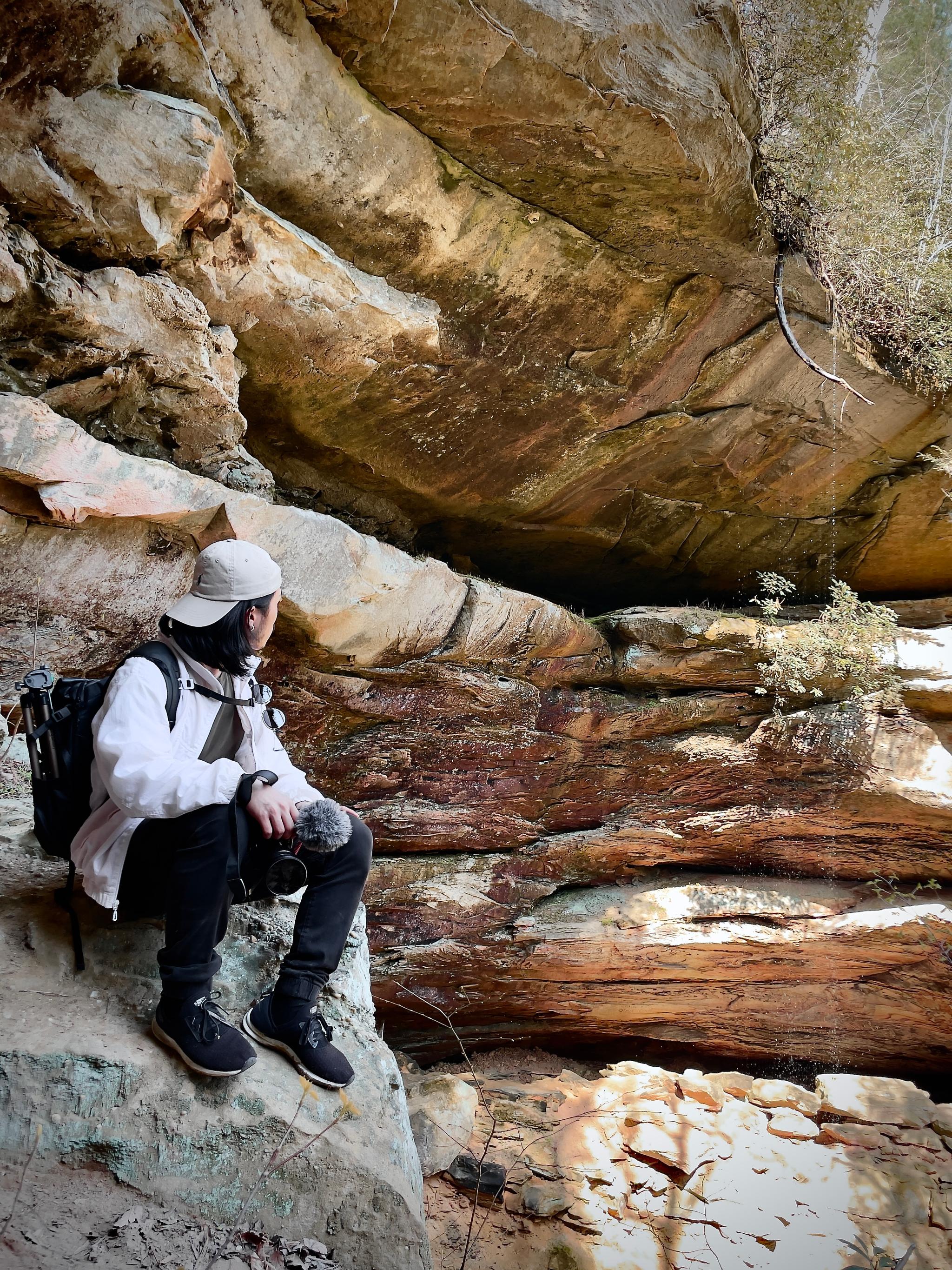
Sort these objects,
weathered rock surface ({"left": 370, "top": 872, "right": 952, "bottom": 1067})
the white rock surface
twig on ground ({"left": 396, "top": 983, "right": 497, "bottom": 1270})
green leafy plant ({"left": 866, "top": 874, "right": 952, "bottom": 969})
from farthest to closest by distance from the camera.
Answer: weathered rock surface ({"left": 370, "top": 872, "right": 952, "bottom": 1067}) → green leafy plant ({"left": 866, "top": 874, "right": 952, "bottom": 969}) → the white rock surface → twig on ground ({"left": 396, "top": 983, "right": 497, "bottom": 1270})

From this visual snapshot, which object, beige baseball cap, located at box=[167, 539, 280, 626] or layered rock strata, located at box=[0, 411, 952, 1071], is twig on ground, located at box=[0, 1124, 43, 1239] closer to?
beige baseball cap, located at box=[167, 539, 280, 626]

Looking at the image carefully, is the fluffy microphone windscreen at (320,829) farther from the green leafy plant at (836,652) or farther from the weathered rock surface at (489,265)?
the green leafy plant at (836,652)

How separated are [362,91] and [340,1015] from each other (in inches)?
180

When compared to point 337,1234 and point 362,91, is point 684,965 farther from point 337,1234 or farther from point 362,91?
point 362,91

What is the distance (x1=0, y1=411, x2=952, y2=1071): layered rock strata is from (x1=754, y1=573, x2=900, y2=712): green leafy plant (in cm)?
14

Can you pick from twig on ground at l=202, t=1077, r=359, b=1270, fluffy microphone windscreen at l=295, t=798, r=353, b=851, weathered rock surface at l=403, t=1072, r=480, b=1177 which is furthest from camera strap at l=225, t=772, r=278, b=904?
weathered rock surface at l=403, t=1072, r=480, b=1177

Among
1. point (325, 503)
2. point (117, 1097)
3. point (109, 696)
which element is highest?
point (109, 696)

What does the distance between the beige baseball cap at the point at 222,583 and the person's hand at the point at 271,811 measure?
0.58m

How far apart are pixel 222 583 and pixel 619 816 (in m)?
6.00

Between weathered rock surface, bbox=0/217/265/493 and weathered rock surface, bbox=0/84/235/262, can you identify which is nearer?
weathered rock surface, bbox=0/84/235/262

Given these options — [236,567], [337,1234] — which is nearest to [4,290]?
[236,567]

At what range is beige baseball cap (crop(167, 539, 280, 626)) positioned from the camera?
2561mm

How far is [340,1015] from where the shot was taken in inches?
120

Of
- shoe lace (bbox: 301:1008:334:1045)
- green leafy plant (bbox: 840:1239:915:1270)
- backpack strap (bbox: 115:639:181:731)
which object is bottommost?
A: green leafy plant (bbox: 840:1239:915:1270)
